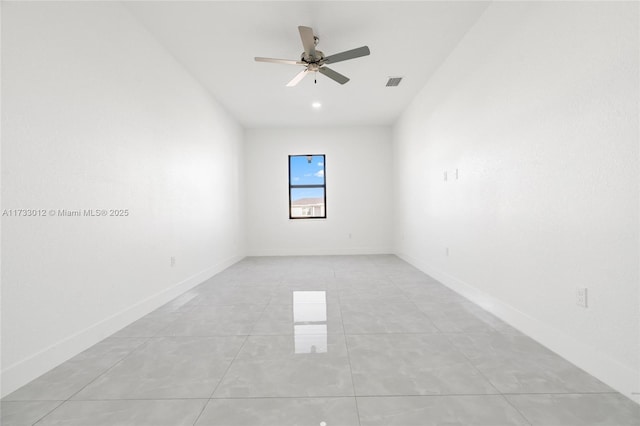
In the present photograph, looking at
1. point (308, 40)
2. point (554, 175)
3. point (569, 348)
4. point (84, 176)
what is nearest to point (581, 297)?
point (569, 348)

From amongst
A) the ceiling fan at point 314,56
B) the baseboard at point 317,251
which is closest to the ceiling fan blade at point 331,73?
the ceiling fan at point 314,56

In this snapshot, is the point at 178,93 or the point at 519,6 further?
the point at 178,93

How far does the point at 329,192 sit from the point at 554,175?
498cm

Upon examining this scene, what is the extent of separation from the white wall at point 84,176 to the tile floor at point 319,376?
0.28 meters

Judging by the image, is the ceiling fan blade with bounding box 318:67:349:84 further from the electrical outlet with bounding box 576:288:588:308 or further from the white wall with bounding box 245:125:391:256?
the white wall with bounding box 245:125:391:256

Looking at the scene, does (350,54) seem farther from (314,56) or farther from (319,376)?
(319,376)

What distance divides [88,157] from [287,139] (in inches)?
188

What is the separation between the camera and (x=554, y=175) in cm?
196

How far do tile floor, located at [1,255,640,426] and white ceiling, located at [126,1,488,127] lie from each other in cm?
281

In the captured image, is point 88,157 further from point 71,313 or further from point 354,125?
point 354,125

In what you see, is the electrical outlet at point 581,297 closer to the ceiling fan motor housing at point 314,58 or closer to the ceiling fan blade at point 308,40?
the ceiling fan blade at point 308,40

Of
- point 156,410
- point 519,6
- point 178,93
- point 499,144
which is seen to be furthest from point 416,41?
point 156,410

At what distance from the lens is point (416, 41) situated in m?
3.25

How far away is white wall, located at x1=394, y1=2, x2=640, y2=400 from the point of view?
1525mm
